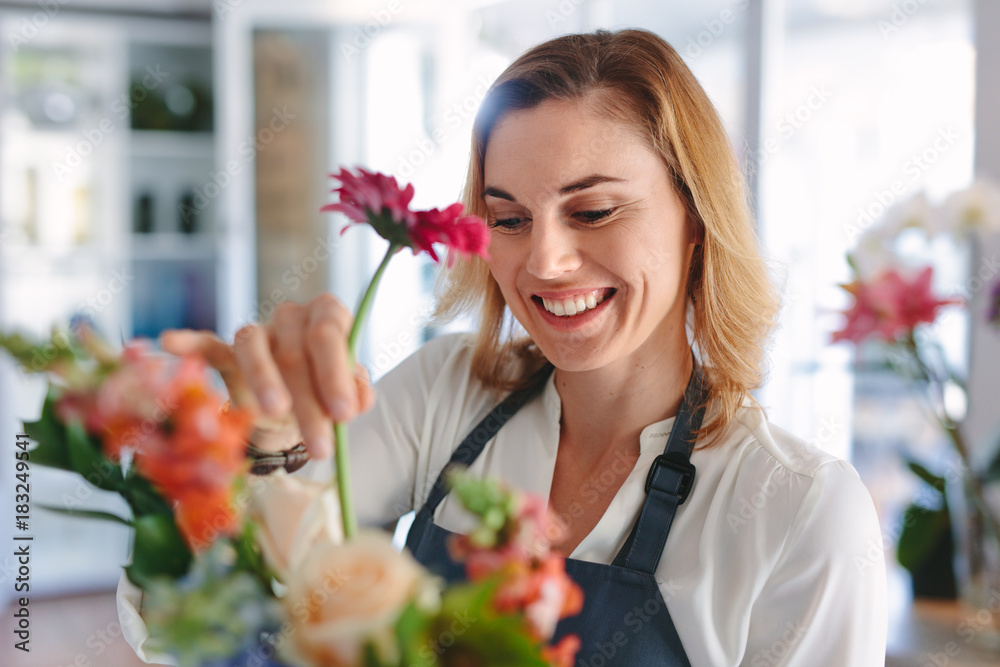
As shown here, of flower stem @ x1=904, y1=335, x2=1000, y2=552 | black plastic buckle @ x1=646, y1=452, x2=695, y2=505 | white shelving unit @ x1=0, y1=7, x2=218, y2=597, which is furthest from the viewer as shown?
white shelving unit @ x1=0, y1=7, x2=218, y2=597

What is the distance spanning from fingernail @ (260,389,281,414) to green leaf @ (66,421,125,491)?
0.10 metres

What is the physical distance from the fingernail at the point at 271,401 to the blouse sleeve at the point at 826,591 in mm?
755

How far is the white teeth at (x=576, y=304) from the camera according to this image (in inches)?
42.6

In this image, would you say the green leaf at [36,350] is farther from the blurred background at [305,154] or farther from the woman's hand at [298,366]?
the blurred background at [305,154]

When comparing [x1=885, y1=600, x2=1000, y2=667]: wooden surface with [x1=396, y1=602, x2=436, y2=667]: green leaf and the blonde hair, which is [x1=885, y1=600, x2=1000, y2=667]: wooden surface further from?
[x1=396, y1=602, x2=436, y2=667]: green leaf

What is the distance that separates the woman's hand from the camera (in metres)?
0.51

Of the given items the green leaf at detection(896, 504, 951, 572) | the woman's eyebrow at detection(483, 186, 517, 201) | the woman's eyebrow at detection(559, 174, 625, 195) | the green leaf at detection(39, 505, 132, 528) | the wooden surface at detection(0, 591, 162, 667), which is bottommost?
the wooden surface at detection(0, 591, 162, 667)

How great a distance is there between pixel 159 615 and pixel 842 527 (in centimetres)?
86

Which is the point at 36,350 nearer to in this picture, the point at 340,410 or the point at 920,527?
the point at 340,410

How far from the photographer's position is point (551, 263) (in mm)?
1026

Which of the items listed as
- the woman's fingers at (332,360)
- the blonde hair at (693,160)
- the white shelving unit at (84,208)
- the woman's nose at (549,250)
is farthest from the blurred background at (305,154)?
the woman's fingers at (332,360)

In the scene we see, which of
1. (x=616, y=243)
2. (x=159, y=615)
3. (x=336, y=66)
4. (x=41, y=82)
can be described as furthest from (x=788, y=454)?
(x=41, y=82)

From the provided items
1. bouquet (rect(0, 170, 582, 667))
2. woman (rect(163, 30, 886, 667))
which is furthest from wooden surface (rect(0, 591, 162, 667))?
bouquet (rect(0, 170, 582, 667))

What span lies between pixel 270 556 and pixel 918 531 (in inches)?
31.0
